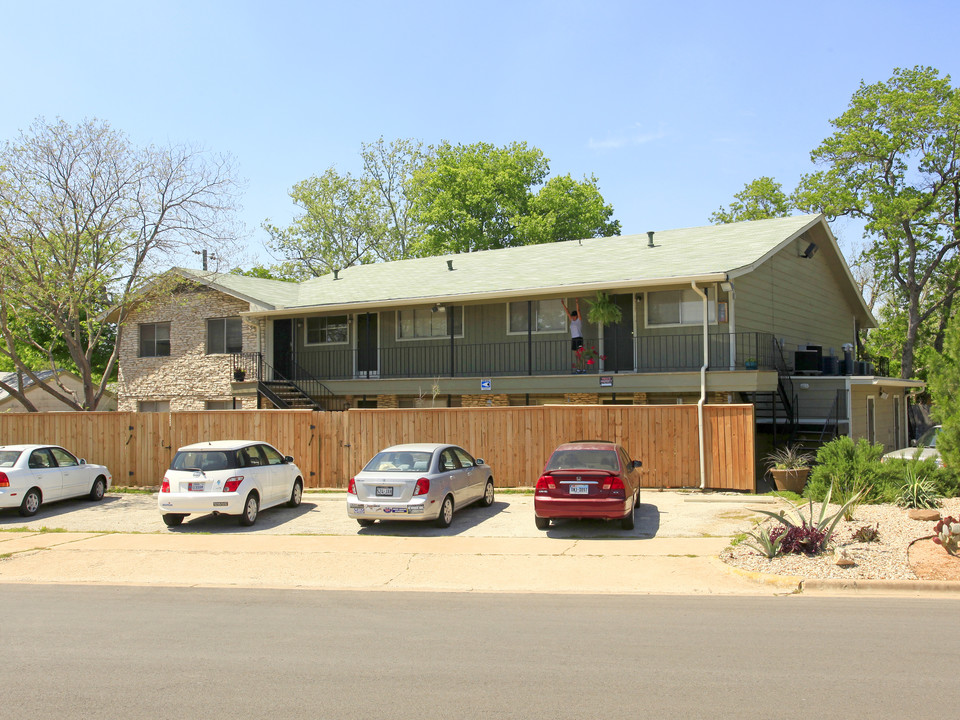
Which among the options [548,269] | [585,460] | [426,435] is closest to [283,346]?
[548,269]

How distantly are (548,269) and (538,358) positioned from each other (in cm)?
278

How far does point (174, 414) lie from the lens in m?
20.2

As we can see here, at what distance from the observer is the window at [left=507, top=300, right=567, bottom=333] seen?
23.3 m

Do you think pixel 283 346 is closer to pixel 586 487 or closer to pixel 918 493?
pixel 586 487

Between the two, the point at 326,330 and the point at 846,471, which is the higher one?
the point at 326,330

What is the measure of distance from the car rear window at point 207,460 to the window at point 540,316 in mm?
10697

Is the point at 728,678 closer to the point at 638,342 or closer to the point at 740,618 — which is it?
the point at 740,618

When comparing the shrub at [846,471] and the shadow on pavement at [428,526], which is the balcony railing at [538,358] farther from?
the shadow on pavement at [428,526]

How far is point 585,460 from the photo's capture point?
13.1 metres

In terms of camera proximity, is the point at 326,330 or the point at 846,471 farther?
the point at 326,330

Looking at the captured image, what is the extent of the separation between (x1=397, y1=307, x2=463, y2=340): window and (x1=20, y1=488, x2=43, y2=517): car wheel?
11914 mm

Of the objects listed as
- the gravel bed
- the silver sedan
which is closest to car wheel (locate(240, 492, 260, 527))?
the silver sedan

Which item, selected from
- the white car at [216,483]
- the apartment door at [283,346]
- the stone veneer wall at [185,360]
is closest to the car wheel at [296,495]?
the white car at [216,483]

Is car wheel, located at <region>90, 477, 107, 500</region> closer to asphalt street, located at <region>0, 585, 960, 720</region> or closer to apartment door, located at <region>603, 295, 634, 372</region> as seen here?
asphalt street, located at <region>0, 585, 960, 720</region>
